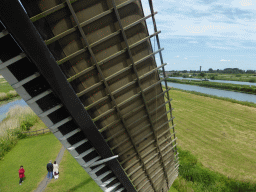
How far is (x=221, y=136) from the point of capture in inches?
664

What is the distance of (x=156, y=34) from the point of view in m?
3.99

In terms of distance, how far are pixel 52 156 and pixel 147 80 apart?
42.0ft

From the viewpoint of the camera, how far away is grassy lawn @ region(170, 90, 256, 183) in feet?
38.7

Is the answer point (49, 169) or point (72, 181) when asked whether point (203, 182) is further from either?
point (49, 169)

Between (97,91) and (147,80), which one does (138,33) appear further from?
(97,91)

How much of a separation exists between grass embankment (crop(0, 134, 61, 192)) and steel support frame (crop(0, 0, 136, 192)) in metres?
9.62

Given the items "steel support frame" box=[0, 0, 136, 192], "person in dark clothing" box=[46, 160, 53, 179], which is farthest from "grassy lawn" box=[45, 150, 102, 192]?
"steel support frame" box=[0, 0, 136, 192]

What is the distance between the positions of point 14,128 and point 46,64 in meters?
18.9

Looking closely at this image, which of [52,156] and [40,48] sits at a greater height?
[40,48]

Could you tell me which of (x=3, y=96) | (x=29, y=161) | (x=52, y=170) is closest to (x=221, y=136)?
(x=52, y=170)

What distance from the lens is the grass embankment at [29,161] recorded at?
33.1ft

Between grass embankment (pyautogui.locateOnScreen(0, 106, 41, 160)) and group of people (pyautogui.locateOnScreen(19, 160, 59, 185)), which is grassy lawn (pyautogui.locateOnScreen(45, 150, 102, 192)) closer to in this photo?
group of people (pyautogui.locateOnScreen(19, 160, 59, 185))

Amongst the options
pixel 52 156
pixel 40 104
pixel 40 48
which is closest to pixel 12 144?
pixel 52 156

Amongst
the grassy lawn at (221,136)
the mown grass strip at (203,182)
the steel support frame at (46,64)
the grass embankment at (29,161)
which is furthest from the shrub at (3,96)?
the steel support frame at (46,64)
